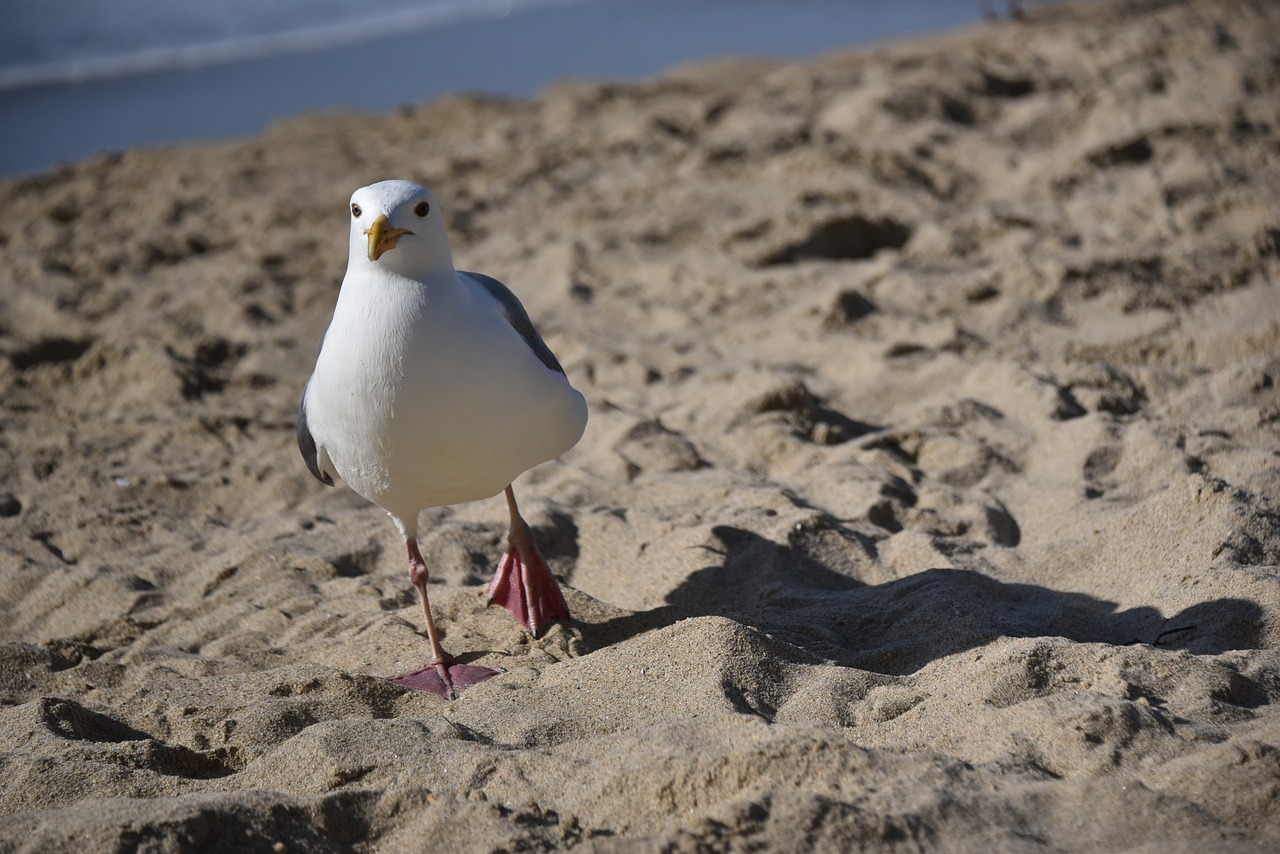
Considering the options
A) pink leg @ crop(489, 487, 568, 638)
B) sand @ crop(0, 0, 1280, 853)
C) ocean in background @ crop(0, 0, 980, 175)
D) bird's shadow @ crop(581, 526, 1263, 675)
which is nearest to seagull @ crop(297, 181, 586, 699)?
pink leg @ crop(489, 487, 568, 638)

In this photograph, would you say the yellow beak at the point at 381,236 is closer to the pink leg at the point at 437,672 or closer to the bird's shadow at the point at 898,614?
the pink leg at the point at 437,672

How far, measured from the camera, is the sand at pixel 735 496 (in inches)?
96.9

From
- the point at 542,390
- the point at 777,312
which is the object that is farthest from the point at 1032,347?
the point at 542,390

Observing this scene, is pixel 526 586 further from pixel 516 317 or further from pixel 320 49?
pixel 320 49

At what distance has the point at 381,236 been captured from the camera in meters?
2.97

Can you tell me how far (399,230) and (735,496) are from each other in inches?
67.7

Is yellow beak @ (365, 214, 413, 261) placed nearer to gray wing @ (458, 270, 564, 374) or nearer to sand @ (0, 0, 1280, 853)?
gray wing @ (458, 270, 564, 374)

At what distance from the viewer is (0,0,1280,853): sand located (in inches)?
96.9

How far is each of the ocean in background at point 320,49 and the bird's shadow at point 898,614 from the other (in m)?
9.81

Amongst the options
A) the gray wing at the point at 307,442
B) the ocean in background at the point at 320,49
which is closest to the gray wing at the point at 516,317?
the gray wing at the point at 307,442

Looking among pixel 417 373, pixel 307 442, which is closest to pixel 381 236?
pixel 417 373

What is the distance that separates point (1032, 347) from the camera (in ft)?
17.1

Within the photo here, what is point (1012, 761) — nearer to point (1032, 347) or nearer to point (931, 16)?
point (1032, 347)

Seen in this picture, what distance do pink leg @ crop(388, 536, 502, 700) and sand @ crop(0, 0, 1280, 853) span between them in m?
0.08
